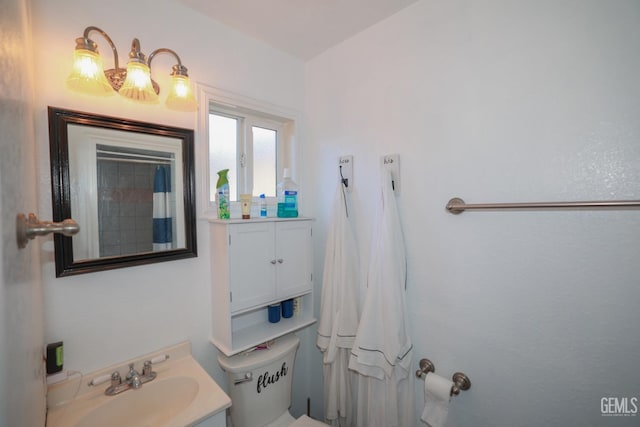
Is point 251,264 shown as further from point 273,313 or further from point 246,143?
point 246,143

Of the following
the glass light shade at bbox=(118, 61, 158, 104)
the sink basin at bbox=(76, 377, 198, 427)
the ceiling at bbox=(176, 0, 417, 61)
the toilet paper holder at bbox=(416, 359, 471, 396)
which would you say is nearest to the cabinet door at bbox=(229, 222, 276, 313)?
the sink basin at bbox=(76, 377, 198, 427)

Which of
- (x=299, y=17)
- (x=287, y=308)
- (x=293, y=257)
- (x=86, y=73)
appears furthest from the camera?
(x=287, y=308)

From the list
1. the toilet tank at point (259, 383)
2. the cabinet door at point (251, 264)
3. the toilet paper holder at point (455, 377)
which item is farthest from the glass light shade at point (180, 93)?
the toilet paper holder at point (455, 377)

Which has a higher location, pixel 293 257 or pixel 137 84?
pixel 137 84

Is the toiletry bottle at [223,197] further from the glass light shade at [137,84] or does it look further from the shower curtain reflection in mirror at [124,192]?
the glass light shade at [137,84]

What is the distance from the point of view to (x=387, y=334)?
1214 mm

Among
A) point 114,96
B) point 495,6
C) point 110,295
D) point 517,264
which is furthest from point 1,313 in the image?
point 495,6

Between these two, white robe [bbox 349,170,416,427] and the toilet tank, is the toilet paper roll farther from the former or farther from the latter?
the toilet tank

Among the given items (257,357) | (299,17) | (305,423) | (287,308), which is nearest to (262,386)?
(257,357)

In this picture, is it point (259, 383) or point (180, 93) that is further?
point (259, 383)

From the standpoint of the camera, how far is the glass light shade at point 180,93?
3.63 feet

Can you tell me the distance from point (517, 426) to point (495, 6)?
5.50 ft

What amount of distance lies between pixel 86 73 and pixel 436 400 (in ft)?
6.08

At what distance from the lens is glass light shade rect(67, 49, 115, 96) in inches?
34.8
